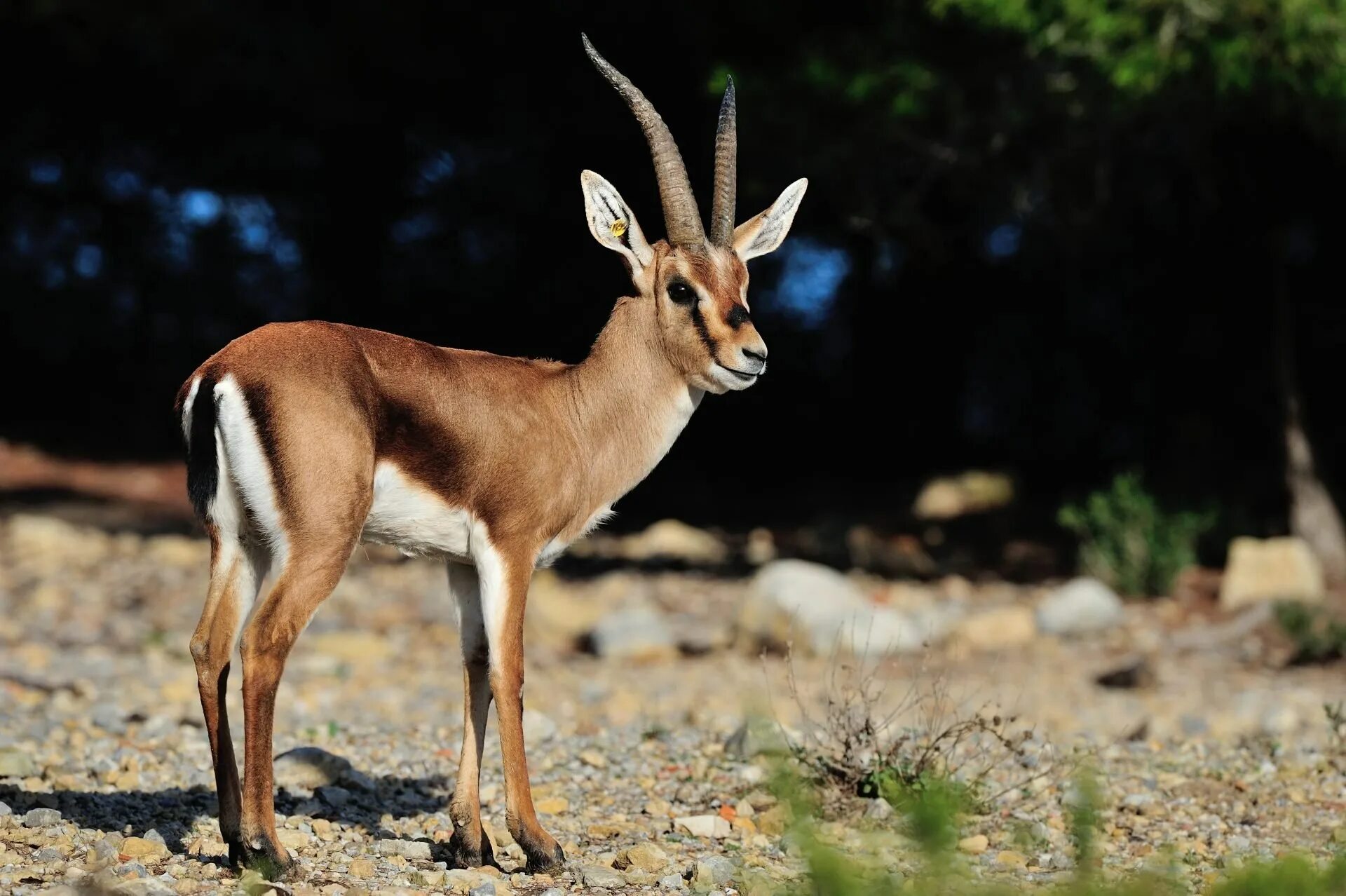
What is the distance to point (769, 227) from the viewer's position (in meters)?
6.59

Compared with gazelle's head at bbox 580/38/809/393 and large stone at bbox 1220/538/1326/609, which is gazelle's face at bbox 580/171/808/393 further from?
large stone at bbox 1220/538/1326/609

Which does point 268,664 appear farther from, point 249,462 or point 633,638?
point 633,638

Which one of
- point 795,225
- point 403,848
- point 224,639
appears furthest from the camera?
point 795,225

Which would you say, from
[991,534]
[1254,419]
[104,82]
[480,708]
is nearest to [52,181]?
[104,82]

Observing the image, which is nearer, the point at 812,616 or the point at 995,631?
the point at 812,616

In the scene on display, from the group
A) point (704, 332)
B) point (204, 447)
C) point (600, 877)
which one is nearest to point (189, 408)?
point (204, 447)

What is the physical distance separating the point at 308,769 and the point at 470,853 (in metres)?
1.50

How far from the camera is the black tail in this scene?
5.09 m

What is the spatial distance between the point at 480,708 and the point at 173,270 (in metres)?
21.8

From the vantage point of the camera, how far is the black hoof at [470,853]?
560 cm

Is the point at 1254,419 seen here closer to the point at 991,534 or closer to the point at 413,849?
the point at 991,534

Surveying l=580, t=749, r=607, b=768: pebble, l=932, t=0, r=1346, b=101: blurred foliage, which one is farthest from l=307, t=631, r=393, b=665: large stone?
l=932, t=0, r=1346, b=101: blurred foliage

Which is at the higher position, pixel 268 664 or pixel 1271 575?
pixel 1271 575

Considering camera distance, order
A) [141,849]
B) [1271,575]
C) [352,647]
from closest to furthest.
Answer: [141,849] → [352,647] → [1271,575]
